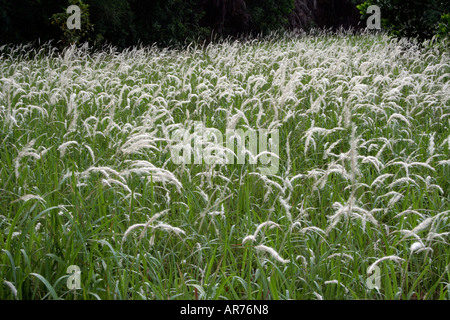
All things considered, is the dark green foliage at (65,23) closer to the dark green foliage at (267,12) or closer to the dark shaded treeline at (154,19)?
the dark shaded treeline at (154,19)

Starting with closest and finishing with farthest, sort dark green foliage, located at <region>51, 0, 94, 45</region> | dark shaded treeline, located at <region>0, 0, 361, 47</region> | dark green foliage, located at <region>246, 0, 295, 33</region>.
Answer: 1. dark green foliage, located at <region>51, 0, 94, 45</region>
2. dark shaded treeline, located at <region>0, 0, 361, 47</region>
3. dark green foliage, located at <region>246, 0, 295, 33</region>

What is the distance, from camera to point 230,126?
2395mm

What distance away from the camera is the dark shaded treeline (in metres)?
10.4

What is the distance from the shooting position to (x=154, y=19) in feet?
41.9

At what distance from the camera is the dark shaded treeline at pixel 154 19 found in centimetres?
1043

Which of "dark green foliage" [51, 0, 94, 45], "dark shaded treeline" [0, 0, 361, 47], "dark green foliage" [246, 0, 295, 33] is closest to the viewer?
"dark green foliage" [51, 0, 94, 45]

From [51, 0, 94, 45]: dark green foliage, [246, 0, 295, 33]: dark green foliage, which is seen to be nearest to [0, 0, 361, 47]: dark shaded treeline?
[246, 0, 295, 33]: dark green foliage

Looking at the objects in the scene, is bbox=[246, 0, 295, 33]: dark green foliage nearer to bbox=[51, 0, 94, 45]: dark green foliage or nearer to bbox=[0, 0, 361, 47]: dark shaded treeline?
bbox=[0, 0, 361, 47]: dark shaded treeline

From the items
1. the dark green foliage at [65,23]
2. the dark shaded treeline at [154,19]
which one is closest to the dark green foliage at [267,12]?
the dark shaded treeline at [154,19]

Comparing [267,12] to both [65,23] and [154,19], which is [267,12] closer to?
[154,19]

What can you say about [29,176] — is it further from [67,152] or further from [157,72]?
[157,72]
